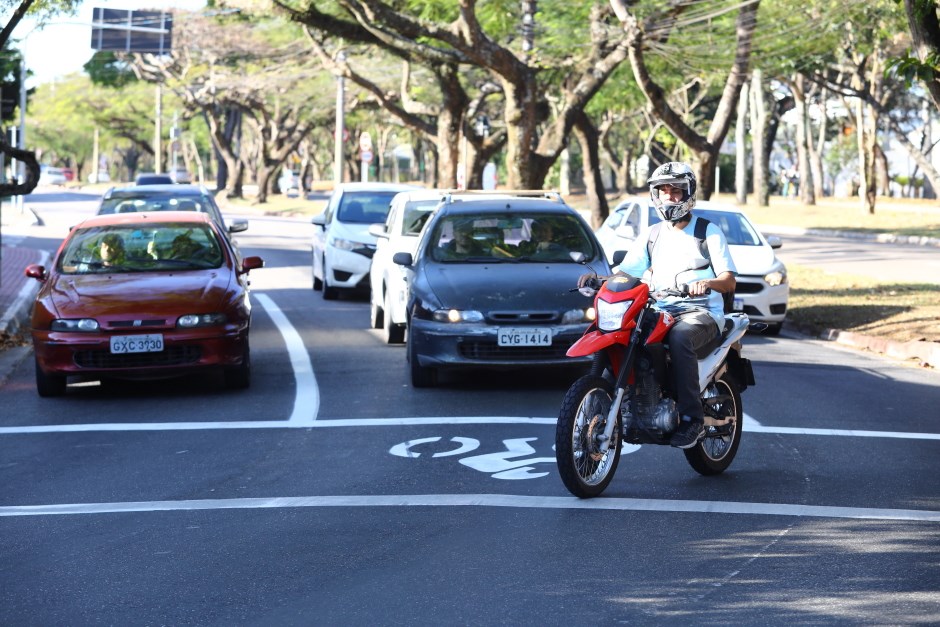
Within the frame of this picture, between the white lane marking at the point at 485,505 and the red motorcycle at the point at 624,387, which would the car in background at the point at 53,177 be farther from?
the red motorcycle at the point at 624,387

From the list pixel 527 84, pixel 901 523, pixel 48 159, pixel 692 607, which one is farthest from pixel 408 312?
pixel 48 159

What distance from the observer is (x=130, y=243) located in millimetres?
13062

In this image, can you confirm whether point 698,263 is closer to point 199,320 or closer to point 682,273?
point 682,273

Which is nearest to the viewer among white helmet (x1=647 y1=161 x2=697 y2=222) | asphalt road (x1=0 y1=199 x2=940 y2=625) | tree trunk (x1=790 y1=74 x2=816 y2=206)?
asphalt road (x1=0 y1=199 x2=940 y2=625)

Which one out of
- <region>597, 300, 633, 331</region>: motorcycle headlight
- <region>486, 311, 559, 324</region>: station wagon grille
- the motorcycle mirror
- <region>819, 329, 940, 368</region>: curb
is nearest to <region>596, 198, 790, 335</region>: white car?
<region>819, 329, 940, 368</region>: curb

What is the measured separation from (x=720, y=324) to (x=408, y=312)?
475 centimetres

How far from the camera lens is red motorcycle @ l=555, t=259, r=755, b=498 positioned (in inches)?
296

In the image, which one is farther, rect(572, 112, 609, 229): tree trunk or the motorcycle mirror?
rect(572, 112, 609, 229): tree trunk

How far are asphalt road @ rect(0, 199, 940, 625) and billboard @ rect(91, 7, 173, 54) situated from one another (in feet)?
108

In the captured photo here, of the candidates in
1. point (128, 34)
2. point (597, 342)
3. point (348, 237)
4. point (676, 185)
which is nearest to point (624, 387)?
point (597, 342)

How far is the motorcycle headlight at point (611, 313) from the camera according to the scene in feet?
24.7

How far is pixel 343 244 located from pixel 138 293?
8644 mm

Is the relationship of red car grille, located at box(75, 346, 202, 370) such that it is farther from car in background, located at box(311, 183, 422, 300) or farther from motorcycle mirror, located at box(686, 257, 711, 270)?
car in background, located at box(311, 183, 422, 300)

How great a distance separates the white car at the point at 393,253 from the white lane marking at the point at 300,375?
97 cm
